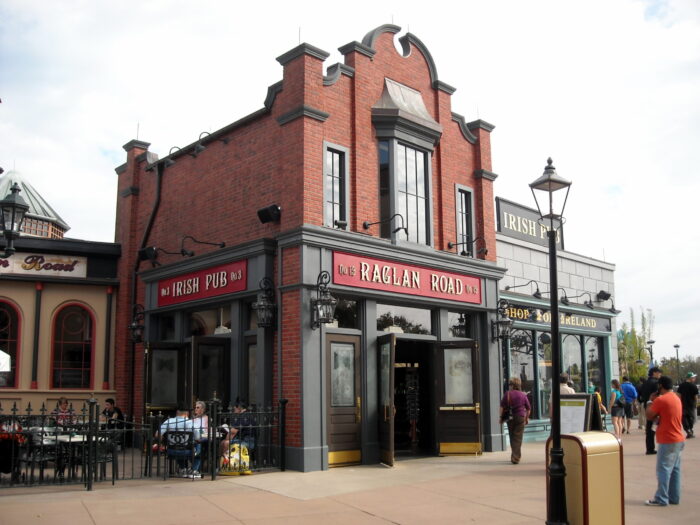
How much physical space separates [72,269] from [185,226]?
3661mm

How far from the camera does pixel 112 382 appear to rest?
1830cm

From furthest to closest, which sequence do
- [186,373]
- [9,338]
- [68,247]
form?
[68,247] → [9,338] → [186,373]

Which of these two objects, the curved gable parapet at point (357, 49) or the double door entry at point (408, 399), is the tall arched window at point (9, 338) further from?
the curved gable parapet at point (357, 49)

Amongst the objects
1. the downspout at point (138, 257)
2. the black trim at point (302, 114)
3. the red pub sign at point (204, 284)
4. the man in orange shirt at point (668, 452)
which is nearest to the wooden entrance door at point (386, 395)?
the red pub sign at point (204, 284)

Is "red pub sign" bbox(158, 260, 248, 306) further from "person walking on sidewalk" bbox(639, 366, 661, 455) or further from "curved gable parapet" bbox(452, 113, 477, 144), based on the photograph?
"person walking on sidewalk" bbox(639, 366, 661, 455)

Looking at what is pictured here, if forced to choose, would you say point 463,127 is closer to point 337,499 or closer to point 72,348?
point 337,499

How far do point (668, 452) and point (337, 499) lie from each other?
14.2ft

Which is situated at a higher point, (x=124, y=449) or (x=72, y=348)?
(x=72, y=348)

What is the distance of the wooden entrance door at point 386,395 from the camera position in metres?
13.2

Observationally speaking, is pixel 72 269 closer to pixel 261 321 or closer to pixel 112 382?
pixel 112 382

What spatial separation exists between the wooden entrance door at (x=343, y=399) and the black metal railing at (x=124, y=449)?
0.99 metres

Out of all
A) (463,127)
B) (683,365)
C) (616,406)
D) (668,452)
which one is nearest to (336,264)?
(463,127)

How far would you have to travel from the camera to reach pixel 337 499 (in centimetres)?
995

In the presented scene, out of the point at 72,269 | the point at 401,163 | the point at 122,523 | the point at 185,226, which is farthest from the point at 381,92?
the point at 122,523
